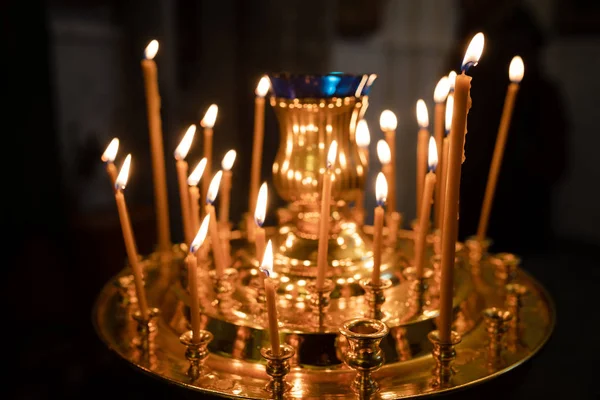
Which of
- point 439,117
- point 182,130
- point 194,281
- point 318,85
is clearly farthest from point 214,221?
point 182,130

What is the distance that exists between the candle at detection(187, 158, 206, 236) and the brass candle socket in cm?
35

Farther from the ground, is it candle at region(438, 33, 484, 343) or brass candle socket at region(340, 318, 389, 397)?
candle at region(438, 33, 484, 343)

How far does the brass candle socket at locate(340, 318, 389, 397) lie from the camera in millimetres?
733

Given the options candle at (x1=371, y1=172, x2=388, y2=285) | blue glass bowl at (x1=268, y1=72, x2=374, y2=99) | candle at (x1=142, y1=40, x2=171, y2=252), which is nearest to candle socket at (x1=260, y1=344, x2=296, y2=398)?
candle at (x1=371, y1=172, x2=388, y2=285)

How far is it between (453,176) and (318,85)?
35cm

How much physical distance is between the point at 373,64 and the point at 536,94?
20.1 inches

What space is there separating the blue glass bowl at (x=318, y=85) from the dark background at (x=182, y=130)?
89 centimetres

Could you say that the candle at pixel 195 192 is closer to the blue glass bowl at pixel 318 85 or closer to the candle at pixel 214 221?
the candle at pixel 214 221

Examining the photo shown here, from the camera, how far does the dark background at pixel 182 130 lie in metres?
1.69

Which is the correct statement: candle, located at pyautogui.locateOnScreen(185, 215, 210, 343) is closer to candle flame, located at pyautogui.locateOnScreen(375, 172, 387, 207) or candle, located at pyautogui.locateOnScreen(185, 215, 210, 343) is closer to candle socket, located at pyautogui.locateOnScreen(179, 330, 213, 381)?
candle socket, located at pyautogui.locateOnScreen(179, 330, 213, 381)

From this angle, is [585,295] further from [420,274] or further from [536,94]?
[420,274]

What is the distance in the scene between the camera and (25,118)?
168 centimetres

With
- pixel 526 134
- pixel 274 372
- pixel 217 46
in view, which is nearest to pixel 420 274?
pixel 274 372

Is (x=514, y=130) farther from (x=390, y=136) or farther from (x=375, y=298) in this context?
(x=375, y=298)
